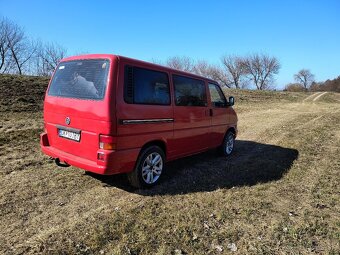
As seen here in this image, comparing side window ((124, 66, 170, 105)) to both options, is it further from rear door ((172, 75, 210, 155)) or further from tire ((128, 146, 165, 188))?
tire ((128, 146, 165, 188))

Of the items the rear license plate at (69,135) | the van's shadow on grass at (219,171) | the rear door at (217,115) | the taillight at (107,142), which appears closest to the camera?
the taillight at (107,142)

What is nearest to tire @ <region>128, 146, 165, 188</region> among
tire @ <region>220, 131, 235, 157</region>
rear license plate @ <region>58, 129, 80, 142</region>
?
rear license plate @ <region>58, 129, 80, 142</region>

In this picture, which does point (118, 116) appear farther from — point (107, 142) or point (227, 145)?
point (227, 145)

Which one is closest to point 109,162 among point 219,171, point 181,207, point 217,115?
point 181,207

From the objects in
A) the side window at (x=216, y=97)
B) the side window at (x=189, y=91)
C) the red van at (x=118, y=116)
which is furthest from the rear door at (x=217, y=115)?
the red van at (x=118, y=116)

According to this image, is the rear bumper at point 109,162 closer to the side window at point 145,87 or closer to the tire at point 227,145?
the side window at point 145,87

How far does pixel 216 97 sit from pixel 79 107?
364 cm

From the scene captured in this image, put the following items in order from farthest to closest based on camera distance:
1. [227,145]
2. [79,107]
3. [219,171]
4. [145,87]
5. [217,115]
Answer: [227,145], [217,115], [219,171], [145,87], [79,107]

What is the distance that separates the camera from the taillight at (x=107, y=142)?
14.6ft

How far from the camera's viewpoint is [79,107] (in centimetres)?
472

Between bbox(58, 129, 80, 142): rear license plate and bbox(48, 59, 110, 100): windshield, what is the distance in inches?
22.7

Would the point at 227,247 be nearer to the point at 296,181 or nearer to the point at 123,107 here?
the point at 123,107

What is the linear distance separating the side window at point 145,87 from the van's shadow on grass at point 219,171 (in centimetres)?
149

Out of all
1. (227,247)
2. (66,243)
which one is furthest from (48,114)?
(227,247)
